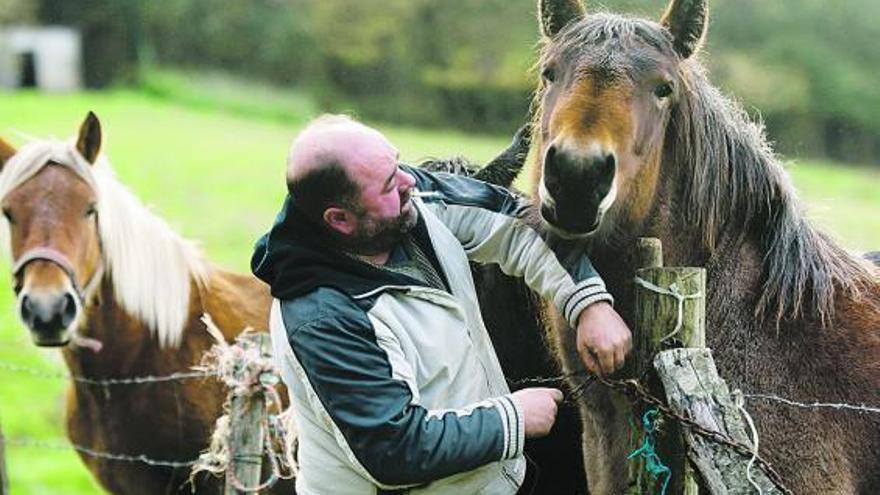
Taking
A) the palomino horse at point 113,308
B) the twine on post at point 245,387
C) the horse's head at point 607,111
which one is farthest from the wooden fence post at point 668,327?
the palomino horse at point 113,308

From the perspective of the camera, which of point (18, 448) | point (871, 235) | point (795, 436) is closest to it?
point (795, 436)

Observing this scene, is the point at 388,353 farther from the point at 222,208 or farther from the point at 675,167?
the point at 222,208

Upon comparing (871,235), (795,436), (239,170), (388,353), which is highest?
(388,353)

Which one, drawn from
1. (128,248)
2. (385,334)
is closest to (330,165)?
(385,334)

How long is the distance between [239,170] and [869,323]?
24326mm

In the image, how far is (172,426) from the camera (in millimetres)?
5051

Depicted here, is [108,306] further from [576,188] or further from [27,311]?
[576,188]

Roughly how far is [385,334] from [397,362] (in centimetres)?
7

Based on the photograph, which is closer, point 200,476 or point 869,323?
point 869,323

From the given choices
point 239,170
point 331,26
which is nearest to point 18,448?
point 239,170

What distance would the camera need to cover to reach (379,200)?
269 centimetres

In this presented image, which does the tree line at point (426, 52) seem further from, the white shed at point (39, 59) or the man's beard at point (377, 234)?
the man's beard at point (377, 234)

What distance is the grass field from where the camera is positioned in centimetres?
1175

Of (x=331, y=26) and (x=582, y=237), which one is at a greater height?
(x=582, y=237)
